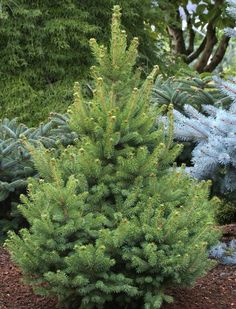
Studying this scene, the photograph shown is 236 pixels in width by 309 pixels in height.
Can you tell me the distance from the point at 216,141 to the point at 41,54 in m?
3.97

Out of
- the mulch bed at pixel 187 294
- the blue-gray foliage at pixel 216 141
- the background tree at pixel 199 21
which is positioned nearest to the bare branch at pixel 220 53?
the background tree at pixel 199 21

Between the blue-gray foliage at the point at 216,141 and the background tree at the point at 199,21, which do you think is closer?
the blue-gray foliage at the point at 216,141

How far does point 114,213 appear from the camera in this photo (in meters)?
3.58

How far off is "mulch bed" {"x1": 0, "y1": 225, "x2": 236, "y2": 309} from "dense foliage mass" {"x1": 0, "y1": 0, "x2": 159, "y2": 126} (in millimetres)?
3666

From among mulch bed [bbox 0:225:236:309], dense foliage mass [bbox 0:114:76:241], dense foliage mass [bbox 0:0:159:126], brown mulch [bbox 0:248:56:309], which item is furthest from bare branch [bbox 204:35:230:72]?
brown mulch [bbox 0:248:56:309]

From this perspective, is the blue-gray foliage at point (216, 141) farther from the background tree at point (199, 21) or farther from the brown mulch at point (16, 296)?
the background tree at point (199, 21)

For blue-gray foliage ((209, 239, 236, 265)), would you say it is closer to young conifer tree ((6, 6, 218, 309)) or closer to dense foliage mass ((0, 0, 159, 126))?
young conifer tree ((6, 6, 218, 309))

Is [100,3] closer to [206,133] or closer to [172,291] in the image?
[206,133]

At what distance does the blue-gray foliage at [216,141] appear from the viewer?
4.75 m

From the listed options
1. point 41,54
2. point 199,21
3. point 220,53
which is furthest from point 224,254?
point 220,53

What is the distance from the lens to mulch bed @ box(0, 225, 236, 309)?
399cm

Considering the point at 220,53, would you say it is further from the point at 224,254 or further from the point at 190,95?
the point at 224,254

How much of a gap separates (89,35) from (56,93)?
945 millimetres

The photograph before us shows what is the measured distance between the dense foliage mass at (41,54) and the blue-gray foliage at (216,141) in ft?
10.4
